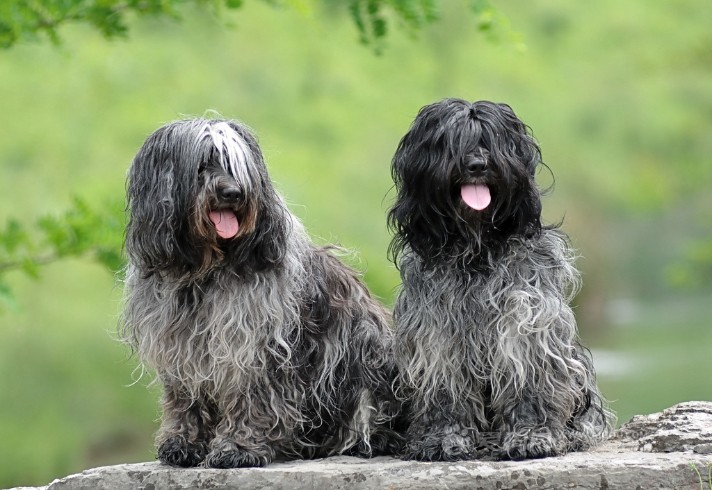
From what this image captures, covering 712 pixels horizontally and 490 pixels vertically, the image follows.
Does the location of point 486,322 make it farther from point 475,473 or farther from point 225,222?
point 225,222

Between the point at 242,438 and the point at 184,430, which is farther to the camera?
the point at 184,430

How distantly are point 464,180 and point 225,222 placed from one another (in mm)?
1028

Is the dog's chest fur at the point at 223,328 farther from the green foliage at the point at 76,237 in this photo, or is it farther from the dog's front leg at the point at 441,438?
the green foliage at the point at 76,237

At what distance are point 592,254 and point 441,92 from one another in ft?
20.6

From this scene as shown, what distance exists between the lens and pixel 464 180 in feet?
17.0

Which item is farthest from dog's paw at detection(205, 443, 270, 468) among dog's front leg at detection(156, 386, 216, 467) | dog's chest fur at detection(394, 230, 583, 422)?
dog's chest fur at detection(394, 230, 583, 422)

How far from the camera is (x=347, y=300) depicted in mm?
5844

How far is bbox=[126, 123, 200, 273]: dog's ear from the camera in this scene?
17.3 ft

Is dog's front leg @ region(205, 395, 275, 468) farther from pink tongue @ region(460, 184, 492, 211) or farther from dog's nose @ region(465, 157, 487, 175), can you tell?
dog's nose @ region(465, 157, 487, 175)

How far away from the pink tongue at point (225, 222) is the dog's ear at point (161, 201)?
12cm

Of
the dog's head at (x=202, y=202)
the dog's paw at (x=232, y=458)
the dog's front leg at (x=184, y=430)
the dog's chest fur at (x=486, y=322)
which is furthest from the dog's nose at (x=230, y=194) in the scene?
the dog's paw at (x=232, y=458)

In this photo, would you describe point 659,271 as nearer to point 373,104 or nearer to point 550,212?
point 550,212

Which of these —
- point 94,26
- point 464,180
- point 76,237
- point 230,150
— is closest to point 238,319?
point 230,150

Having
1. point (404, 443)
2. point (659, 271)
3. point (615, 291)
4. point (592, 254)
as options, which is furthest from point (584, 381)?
point (659, 271)
